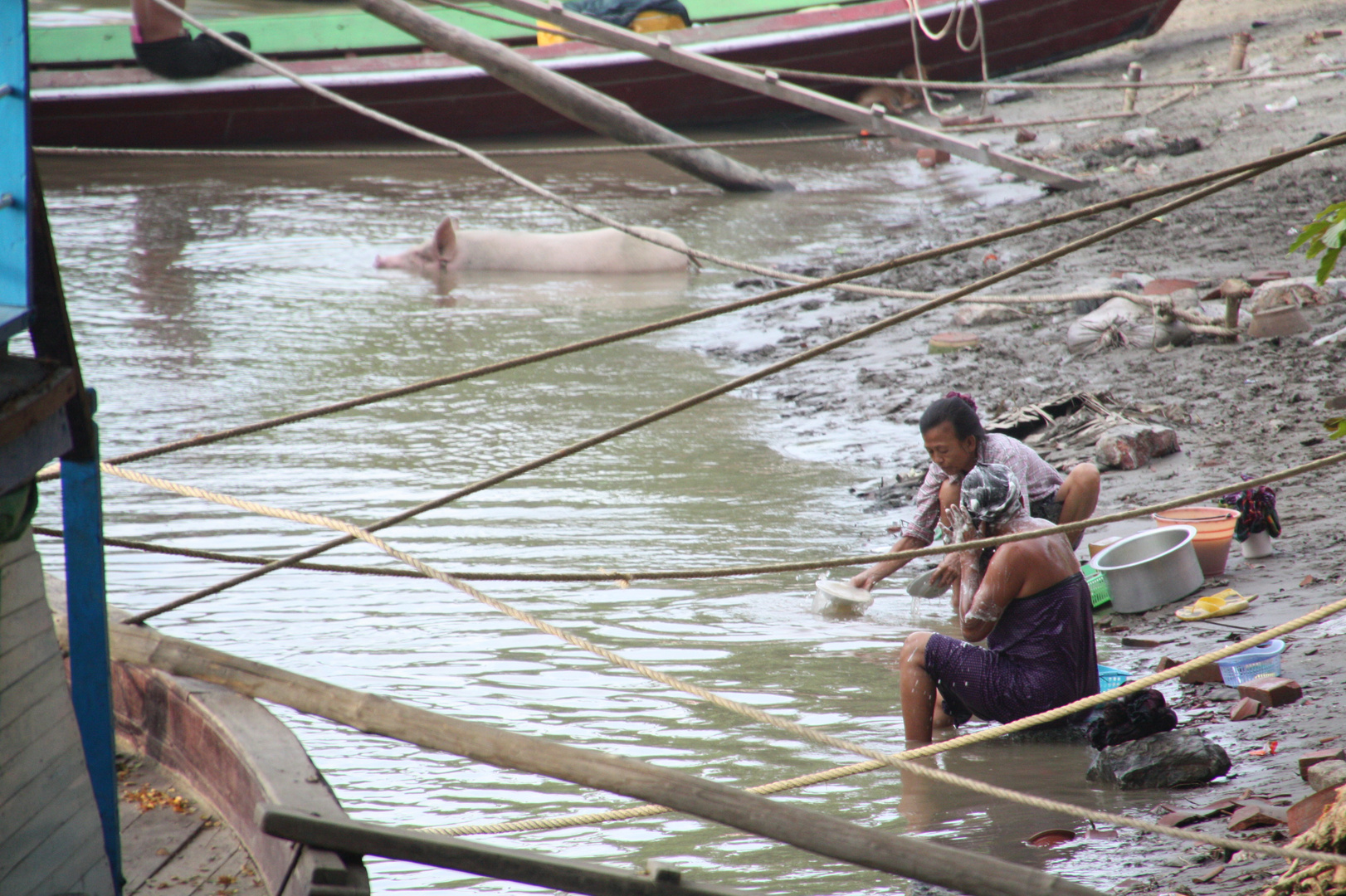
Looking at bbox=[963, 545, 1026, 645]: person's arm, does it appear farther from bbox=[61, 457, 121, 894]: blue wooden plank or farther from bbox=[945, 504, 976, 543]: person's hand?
bbox=[61, 457, 121, 894]: blue wooden plank

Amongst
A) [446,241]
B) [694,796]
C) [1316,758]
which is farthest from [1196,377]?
[446,241]

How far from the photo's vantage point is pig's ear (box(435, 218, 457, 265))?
1034 cm

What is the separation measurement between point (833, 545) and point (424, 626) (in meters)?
1.78

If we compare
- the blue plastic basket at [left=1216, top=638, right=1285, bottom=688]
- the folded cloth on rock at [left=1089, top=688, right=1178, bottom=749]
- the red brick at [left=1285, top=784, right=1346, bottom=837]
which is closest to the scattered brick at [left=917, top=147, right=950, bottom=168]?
the blue plastic basket at [left=1216, top=638, right=1285, bottom=688]

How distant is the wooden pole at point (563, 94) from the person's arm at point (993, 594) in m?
5.05

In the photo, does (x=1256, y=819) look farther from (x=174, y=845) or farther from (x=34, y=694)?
(x=34, y=694)

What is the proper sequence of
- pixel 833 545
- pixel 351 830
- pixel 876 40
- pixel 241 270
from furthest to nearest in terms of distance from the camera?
pixel 876 40
pixel 241 270
pixel 833 545
pixel 351 830

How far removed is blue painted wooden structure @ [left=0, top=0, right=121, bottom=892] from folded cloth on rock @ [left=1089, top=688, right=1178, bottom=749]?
2.65 metres

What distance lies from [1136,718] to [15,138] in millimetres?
3104

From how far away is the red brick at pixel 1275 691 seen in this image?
3594mm

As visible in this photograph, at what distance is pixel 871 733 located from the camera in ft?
13.0

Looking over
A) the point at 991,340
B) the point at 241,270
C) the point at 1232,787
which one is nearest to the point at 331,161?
the point at 241,270

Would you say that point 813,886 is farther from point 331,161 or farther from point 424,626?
point 331,161

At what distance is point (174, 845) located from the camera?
8.42 ft
